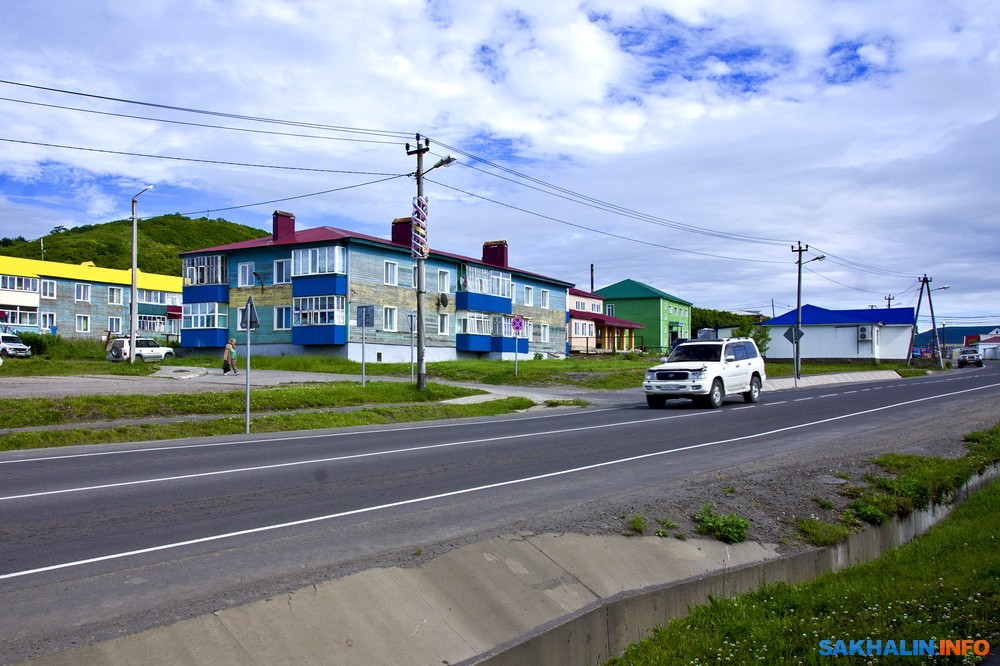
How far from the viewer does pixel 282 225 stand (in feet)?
156

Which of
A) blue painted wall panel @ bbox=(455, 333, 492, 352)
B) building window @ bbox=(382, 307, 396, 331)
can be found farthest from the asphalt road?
Result: blue painted wall panel @ bbox=(455, 333, 492, 352)

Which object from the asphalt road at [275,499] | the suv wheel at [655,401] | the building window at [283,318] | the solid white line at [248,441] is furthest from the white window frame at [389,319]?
the asphalt road at [275,499]

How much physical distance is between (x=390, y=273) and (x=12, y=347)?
23783 millimetres

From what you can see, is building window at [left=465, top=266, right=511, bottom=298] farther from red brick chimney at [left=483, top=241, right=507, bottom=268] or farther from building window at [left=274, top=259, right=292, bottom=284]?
building window at [left=274, top=259, right=292, bottom=284]

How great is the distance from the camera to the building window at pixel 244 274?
48.1 meters

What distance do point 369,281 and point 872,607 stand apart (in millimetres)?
40763

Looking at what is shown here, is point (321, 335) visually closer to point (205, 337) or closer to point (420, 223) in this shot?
point (205, 337)

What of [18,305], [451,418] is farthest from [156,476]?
[18,305]

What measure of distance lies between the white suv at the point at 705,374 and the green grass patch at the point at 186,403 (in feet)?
23.0

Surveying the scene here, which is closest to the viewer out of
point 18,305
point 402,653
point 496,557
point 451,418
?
point 402,653

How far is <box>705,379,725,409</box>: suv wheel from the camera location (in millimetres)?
23237

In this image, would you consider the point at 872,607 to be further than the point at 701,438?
No

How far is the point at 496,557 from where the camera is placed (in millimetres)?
6320

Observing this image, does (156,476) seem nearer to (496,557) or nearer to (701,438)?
(496,557)
